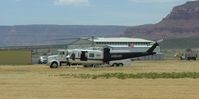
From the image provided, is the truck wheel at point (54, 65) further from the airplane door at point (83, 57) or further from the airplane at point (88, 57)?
the airplane door at point (83, 57)

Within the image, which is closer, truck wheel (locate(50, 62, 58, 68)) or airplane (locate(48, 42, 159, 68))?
truck wheel (locate(50, 62, 58, 68))

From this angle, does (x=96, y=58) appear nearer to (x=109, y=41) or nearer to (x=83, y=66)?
(x=83, y=66)

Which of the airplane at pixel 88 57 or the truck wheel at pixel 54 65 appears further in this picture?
the airplane at pixel 88 57

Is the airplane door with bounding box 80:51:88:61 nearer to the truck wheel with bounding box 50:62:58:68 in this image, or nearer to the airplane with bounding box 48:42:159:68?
the airplane with bounding box 48:42:159:68

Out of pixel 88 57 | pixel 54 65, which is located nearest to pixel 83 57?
pixel 88 57

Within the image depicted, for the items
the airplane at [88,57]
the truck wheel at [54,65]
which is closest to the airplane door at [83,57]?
the airplane at [88,57]

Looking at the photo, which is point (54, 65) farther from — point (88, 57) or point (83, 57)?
point (88, 57)

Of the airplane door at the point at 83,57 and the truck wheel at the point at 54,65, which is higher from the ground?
the airplane door at the point at 83,57

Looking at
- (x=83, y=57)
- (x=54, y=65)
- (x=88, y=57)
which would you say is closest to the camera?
(x=54, y=65)

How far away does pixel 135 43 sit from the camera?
420 feet

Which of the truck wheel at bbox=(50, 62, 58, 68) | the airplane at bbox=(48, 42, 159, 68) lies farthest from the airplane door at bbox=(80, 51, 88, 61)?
the truck wheel at bbox=(50, 62, 58, 68)

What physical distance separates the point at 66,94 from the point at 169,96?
12.8ft

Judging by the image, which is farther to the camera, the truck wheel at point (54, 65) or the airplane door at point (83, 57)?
the airplane door at point (83, 57)

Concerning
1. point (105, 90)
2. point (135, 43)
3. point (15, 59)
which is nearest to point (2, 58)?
point (15, 59)
